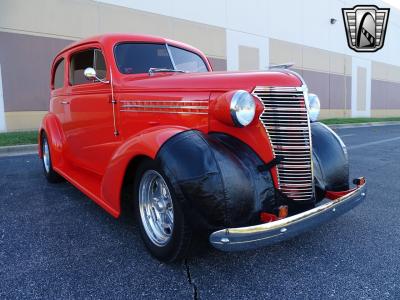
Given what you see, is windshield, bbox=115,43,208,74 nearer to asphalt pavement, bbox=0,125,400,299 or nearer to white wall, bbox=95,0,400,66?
asphalt pavement, bbox=0,125,400,299

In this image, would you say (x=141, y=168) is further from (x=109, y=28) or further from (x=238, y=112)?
(x=109, y=28)

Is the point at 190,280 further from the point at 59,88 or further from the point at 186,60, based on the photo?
the point at 59,88

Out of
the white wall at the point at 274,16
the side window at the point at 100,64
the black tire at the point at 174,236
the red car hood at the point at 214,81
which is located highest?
the white wall at the point at 274,16

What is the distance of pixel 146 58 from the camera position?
3.46m

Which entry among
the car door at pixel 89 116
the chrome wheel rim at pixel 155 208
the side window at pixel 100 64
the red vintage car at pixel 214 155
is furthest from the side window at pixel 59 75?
the chrome wheel rim at pixel 155 208

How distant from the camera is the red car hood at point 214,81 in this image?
239 cm

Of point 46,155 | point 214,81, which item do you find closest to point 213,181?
point 214,81

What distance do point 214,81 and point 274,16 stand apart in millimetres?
17711

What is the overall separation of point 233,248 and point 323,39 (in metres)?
22.7

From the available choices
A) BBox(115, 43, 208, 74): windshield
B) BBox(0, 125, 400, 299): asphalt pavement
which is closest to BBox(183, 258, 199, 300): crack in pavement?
BBox(0, 125, 400, 299): asphalt pavement

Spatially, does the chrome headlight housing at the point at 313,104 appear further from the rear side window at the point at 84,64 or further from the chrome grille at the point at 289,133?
the rear side window at the point at 84,64

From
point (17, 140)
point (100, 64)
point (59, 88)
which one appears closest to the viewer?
point (100, 64)

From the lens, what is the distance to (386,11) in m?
26.2

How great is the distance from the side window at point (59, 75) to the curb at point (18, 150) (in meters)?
3.30
